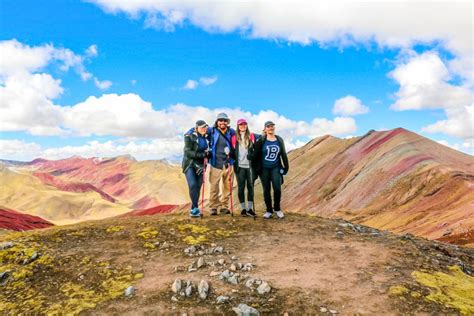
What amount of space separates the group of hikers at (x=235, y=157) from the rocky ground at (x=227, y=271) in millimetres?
1674

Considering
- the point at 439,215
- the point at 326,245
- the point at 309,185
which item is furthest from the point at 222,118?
the point at 309,185

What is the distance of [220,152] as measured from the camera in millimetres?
14219

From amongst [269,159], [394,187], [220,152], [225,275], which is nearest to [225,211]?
[220,152]

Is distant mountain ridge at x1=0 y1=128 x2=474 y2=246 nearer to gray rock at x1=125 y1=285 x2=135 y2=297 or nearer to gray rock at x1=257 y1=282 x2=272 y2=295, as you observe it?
gray rock at x1=257 y1=282 x2=272 y2=295

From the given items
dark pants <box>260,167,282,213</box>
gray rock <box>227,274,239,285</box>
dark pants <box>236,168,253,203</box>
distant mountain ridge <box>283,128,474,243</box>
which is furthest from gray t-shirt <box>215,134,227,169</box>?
distant mountain ridge <box>283,128,474,243</box>

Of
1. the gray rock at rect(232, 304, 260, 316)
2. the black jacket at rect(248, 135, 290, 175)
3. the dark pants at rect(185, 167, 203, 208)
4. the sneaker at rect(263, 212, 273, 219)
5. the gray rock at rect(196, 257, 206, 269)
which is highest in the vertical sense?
the black jacket at rect(248, 135, 290, 175)

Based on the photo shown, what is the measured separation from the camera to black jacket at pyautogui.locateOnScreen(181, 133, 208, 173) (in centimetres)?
1402

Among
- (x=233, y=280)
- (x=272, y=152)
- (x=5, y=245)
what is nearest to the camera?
(x=233, y=280)

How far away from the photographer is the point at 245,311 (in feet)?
23.3

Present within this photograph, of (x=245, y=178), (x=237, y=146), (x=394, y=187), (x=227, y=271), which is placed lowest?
(x=394, y=187)

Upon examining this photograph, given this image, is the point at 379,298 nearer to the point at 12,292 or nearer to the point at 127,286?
the point at 127,286

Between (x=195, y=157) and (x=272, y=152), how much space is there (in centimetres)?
285

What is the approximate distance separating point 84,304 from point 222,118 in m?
8.14

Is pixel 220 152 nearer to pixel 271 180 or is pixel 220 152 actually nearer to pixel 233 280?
pixel 271 180
